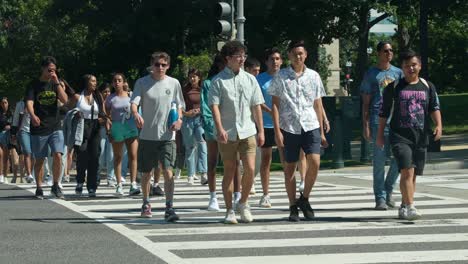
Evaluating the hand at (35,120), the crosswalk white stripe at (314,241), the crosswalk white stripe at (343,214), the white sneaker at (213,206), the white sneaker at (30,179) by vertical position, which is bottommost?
the crosswalk white stripe at (314,241)

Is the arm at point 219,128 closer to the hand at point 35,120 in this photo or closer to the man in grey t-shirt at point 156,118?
the man in grey t-shirt at point 156,118

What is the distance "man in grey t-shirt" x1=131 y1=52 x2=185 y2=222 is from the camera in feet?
38.7

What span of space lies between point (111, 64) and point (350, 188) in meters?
32.6

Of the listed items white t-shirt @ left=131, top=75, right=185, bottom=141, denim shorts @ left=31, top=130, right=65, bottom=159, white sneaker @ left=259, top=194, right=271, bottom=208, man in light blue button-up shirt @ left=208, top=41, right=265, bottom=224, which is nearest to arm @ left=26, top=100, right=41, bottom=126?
denim shorts @ left=31, top=130, right=65, bottom=159

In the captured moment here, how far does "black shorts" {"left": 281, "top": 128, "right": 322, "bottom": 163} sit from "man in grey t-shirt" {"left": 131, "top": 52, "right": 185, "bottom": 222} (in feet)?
3.85

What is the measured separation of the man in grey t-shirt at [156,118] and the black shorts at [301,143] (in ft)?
3.85

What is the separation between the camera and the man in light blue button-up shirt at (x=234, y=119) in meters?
11.2

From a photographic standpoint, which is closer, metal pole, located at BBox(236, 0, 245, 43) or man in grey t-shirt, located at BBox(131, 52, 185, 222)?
man in grey t-shirt, located at BBox(131, 52, 185, 222)

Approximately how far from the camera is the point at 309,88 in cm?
1152

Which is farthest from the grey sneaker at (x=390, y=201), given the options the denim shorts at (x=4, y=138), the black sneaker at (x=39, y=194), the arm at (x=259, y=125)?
the denim shorts at (x=4, y=138)

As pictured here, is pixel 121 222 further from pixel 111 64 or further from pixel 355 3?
pixel 111 64

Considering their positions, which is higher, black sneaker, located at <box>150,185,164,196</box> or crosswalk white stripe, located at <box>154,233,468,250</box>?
black sneaker, located at <box>150,185,164,196</box>

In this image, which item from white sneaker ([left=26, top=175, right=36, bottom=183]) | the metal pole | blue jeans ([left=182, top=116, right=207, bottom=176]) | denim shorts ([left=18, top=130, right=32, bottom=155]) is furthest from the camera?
A: white sneaker ([left=26, top=175, right=36, bottom=183])

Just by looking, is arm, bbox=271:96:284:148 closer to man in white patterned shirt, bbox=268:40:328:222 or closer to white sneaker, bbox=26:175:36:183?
man in white patterned shirt, bbox=268:40:328:222
